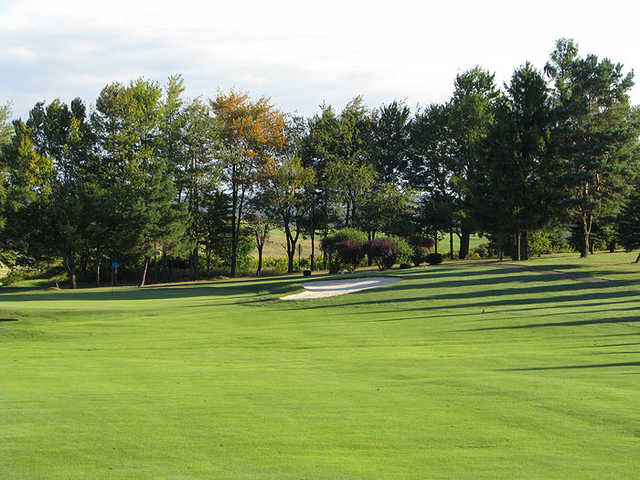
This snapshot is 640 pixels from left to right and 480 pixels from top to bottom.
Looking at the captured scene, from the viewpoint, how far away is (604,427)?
7336 mm

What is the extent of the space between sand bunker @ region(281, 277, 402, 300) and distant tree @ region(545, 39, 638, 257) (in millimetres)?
19004

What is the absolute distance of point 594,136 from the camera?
46656 mm

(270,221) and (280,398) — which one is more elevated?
(270,221)

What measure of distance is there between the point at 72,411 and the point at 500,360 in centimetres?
889

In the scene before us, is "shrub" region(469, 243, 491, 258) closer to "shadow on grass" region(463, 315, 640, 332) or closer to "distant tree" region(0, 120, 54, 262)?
"shadow on grass" region(463, 315, 640, 332)

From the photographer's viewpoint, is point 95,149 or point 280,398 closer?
point 280,398

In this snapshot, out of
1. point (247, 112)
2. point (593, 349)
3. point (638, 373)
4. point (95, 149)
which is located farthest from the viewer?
point (247, 112)

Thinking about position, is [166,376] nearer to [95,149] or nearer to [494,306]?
[494,306]

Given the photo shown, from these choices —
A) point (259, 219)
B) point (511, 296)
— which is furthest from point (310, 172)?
point (511, 296)

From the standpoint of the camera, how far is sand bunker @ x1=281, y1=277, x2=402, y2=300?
102 ft

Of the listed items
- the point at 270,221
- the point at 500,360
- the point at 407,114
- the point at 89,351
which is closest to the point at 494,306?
the point at 500,360

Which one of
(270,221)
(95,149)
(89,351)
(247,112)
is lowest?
(89,351)

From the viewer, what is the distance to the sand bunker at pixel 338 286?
31188mm

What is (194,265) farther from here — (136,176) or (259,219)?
(136,176)
